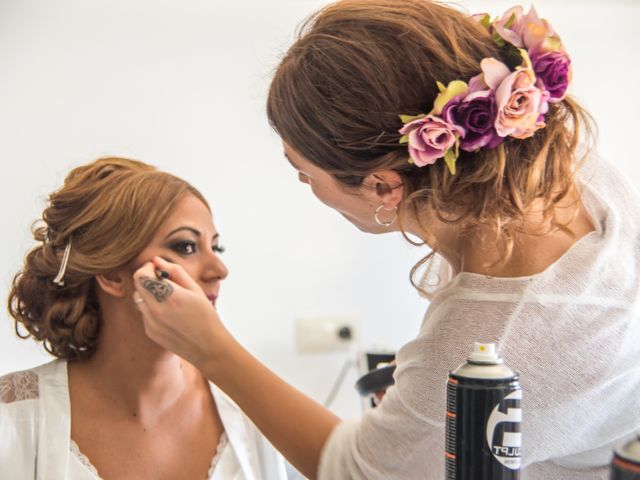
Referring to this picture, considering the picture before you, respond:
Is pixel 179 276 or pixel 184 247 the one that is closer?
pixel 179 276

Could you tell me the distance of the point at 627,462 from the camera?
22.4 inches

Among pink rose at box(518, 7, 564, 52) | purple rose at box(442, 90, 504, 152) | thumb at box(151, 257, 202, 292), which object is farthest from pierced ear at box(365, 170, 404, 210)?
thumb at box(151, 257, 202, 292)

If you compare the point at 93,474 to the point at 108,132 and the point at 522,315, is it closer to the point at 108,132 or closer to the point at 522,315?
the point at 522,315

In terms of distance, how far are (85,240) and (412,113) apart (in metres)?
0.75

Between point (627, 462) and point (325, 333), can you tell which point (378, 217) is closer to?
point (627, 462)

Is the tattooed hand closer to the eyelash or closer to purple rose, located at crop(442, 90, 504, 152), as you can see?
the eyelash

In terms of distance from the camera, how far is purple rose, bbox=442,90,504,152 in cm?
90

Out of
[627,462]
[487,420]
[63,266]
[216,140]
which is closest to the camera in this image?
[627,462]

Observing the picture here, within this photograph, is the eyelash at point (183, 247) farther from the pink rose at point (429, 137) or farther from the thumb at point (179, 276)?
the pink rose at point (429, 137)

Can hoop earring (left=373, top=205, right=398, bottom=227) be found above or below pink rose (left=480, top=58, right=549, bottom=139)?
below

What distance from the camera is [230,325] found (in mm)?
2074

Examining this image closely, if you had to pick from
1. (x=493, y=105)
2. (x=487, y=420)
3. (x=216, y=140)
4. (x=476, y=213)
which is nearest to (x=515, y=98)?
(x=493, y=105)

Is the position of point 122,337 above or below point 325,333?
above

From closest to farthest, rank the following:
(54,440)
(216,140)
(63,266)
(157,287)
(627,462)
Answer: (627,462) < (157,287) < (54,440) < (63,266) < (216,140)
